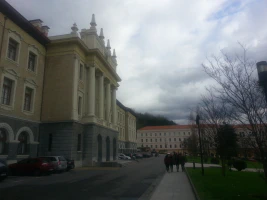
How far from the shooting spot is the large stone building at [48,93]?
74.0 ft

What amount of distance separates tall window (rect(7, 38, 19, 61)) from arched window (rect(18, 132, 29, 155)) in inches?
318

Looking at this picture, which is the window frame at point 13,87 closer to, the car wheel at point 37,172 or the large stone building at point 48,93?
the large stone building at point 48,93

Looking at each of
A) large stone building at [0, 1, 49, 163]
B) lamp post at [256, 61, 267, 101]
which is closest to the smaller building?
large stone building at [0, 1, 49, 163]

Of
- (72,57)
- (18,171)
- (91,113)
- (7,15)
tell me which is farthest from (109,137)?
(7,15)

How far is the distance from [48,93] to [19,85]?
5213mm

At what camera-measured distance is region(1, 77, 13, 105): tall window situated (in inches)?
883

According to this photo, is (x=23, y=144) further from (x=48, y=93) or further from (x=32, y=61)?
(x=32, y=61)

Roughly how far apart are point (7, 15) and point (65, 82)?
9.74m

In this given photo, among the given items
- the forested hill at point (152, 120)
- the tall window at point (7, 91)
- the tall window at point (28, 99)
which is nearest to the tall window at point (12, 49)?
the tall window at point (7, 91)

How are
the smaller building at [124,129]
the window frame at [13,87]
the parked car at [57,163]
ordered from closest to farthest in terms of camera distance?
the parked car at [57,163]
the window frame at [13,87]
the smaller building at [124,129]

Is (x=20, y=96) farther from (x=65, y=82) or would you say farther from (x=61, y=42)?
(x=61, y=42)

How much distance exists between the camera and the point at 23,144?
81.7 ft

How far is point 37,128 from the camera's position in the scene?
1075 inches

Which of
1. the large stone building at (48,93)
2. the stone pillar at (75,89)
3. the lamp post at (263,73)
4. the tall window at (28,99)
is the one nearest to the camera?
the lamp post at (263,73)
